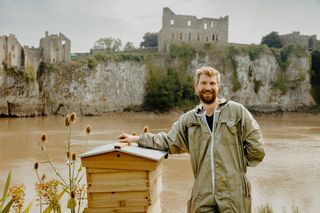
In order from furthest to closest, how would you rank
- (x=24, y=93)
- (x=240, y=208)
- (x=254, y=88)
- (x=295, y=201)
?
(x=254, y=88)
(x=24, y=93)
(x=295, y=201)
(x=240, y=208)

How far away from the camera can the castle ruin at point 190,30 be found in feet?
189

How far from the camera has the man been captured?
4.34 metres

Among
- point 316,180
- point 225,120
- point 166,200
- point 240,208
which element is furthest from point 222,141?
point 316,180

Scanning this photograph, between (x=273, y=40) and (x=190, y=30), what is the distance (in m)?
15.3

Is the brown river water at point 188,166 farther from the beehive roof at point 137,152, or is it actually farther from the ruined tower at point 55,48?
the ruined tower at point 55,48

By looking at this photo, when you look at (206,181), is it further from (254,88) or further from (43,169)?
(254,88)

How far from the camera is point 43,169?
1706 centimetres

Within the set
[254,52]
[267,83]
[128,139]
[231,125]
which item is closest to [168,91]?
[254,52]

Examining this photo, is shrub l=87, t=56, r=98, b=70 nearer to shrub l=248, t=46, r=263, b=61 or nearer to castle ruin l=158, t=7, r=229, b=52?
castle ruin l=158, t=7, r=229, b=52

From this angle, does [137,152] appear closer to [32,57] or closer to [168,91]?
[32,57]

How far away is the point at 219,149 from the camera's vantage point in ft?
14.5

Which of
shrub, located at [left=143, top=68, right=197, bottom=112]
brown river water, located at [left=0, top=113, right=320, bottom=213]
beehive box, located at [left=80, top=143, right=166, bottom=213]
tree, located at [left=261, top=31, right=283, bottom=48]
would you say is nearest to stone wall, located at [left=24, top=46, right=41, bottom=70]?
brown river water, located at [left=0, top=113, right=320, bottom=213]

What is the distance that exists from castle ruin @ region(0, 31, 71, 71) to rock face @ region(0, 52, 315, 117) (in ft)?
3.96

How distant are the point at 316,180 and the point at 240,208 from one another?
1287 centimetres
